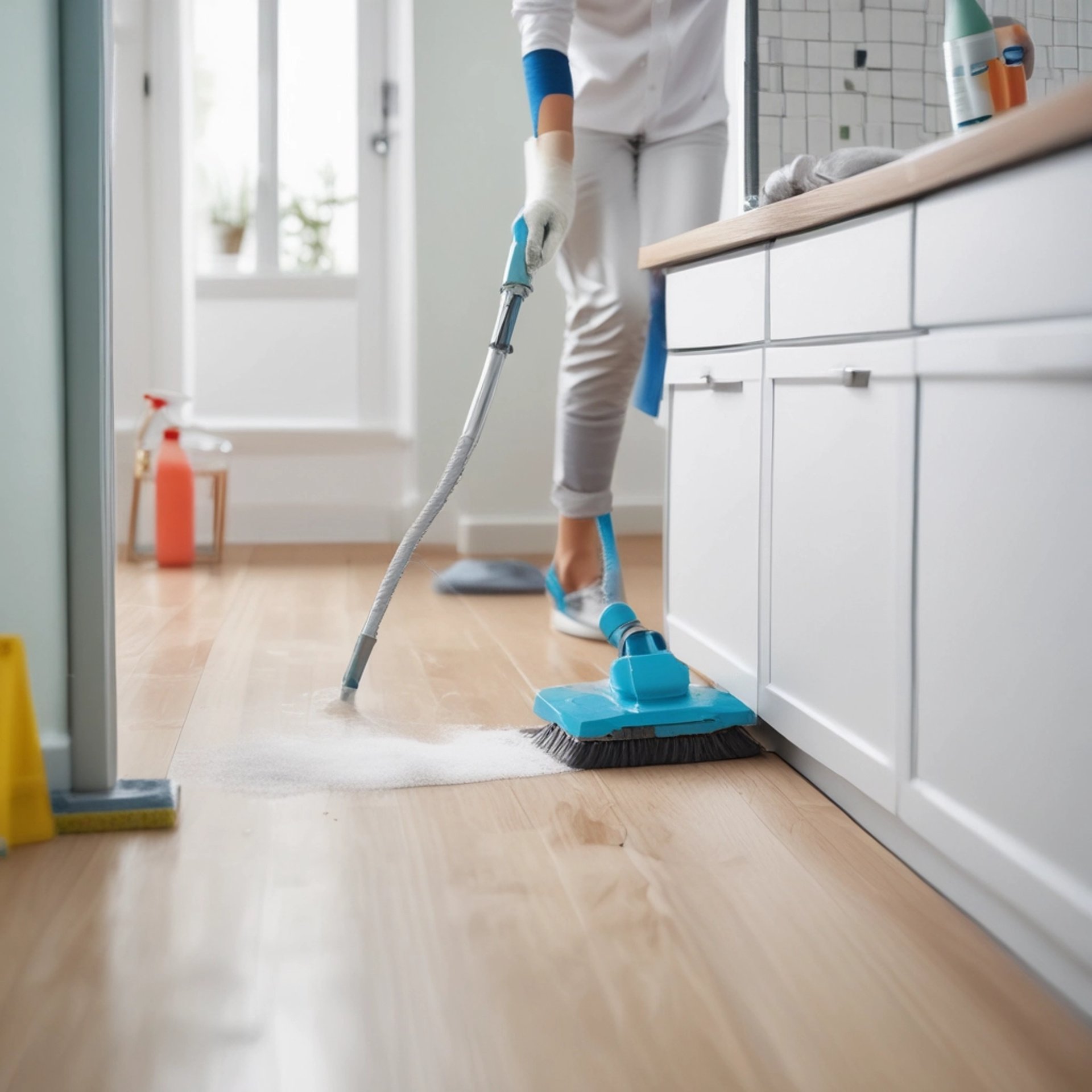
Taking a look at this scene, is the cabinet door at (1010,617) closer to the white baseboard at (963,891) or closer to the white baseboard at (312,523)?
the white baseboard at (963,891)

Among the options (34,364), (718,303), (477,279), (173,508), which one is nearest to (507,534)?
(477,279)

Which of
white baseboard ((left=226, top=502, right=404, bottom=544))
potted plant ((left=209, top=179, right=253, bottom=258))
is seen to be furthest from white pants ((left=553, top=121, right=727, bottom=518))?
potted plant ((left=209, top=179, right=253, bottom=258))

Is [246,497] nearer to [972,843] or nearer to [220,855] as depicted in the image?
[220,855]

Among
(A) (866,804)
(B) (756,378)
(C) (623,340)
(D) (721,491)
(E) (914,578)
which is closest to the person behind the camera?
(E) (914,578)

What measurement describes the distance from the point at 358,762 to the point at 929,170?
899 millimetres

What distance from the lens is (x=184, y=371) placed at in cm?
351

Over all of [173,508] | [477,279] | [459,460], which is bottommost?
[173,508]

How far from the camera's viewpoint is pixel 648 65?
2119mm

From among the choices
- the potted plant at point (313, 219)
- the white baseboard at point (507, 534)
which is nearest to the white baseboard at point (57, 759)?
the white baseboard at point (507, 534)

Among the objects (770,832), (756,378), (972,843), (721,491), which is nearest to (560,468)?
(721,491)

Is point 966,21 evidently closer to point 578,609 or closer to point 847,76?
point 847,76

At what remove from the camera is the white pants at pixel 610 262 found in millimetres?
2160

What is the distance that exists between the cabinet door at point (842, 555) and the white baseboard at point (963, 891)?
4 cm

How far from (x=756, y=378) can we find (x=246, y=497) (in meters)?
2.38
